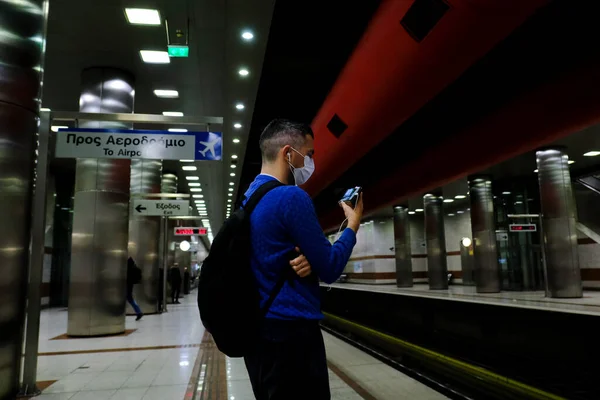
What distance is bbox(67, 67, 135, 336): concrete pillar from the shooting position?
Answer: 9227 millimetres

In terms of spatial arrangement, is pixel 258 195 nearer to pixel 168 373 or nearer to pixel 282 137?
pixel 282 137

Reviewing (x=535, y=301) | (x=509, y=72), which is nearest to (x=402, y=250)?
(x=535, y=301)

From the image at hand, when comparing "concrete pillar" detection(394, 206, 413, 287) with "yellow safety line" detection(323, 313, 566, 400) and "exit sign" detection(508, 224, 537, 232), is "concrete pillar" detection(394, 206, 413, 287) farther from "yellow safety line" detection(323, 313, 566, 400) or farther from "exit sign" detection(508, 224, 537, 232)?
"yellow safety line" detection(323, 313, 566, 400)

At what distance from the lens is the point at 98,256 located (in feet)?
30.8

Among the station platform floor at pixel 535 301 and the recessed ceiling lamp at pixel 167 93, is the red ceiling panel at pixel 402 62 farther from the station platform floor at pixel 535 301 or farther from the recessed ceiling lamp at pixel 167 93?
the recessed ceiling lamp at pixel 167 93

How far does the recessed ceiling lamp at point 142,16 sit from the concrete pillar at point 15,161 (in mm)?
2495

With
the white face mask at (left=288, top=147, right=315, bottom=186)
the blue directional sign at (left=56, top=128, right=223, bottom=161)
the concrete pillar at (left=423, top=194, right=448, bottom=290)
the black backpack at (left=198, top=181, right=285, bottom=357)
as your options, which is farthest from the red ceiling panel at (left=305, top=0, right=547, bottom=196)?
the concrete pillar at (left=423, top=194, right=448, bottom=290)

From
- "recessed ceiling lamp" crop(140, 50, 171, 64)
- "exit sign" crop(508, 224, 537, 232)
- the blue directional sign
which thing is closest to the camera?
A: the blue directional sign

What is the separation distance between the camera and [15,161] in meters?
4.61

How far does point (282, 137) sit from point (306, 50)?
9.62 metres

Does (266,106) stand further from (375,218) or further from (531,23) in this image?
(375,218)

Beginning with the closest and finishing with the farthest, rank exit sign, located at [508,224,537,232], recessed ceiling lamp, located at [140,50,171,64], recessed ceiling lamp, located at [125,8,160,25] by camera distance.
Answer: recessed ceiling lamp, located at [125,8,160,25] < recessed ceiling lamp, located at [140,50,171,64] < exit sign, located at [508,224,537,232]

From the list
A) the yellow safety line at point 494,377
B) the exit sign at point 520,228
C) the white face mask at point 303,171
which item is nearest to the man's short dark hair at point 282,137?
the white face mask at point 303,171

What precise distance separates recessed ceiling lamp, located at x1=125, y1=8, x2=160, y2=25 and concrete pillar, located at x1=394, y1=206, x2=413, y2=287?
64.8ft
